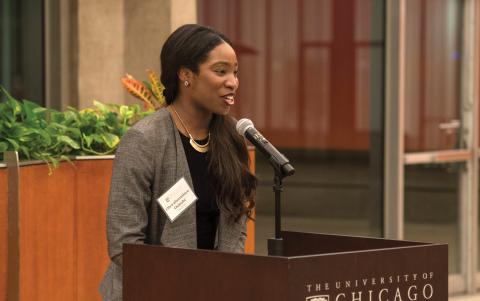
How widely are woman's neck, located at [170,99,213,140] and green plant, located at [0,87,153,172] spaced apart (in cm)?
123

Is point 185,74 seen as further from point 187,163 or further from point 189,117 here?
point 187,163

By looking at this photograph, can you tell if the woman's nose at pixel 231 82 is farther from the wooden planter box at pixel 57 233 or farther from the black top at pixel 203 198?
the wooden planter box at pixel 57 233

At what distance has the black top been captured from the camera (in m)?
2.95

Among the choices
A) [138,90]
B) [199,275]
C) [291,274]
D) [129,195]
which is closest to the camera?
[291,274]

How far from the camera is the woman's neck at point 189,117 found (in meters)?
3.01

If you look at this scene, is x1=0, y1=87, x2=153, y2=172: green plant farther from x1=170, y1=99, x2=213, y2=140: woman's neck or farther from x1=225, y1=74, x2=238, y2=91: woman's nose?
x1=225, y1=74, x2=238, y2=91: woman's nose

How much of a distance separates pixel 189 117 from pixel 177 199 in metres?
0.29

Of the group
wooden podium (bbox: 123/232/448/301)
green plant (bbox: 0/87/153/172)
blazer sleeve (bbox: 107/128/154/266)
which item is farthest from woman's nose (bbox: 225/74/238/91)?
green plant (bbox: 0/87/153/172)

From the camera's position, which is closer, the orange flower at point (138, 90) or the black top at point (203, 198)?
the black top at point (203, 198)

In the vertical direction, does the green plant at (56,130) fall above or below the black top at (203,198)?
above

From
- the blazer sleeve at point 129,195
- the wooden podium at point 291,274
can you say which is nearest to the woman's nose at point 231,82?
the blazer sleeve at point 129,195

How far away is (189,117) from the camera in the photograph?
3.01 m

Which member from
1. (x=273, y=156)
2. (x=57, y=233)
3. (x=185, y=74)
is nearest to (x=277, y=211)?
(x=273, y=156)

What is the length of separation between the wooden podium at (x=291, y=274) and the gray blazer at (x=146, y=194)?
9.4 inches
